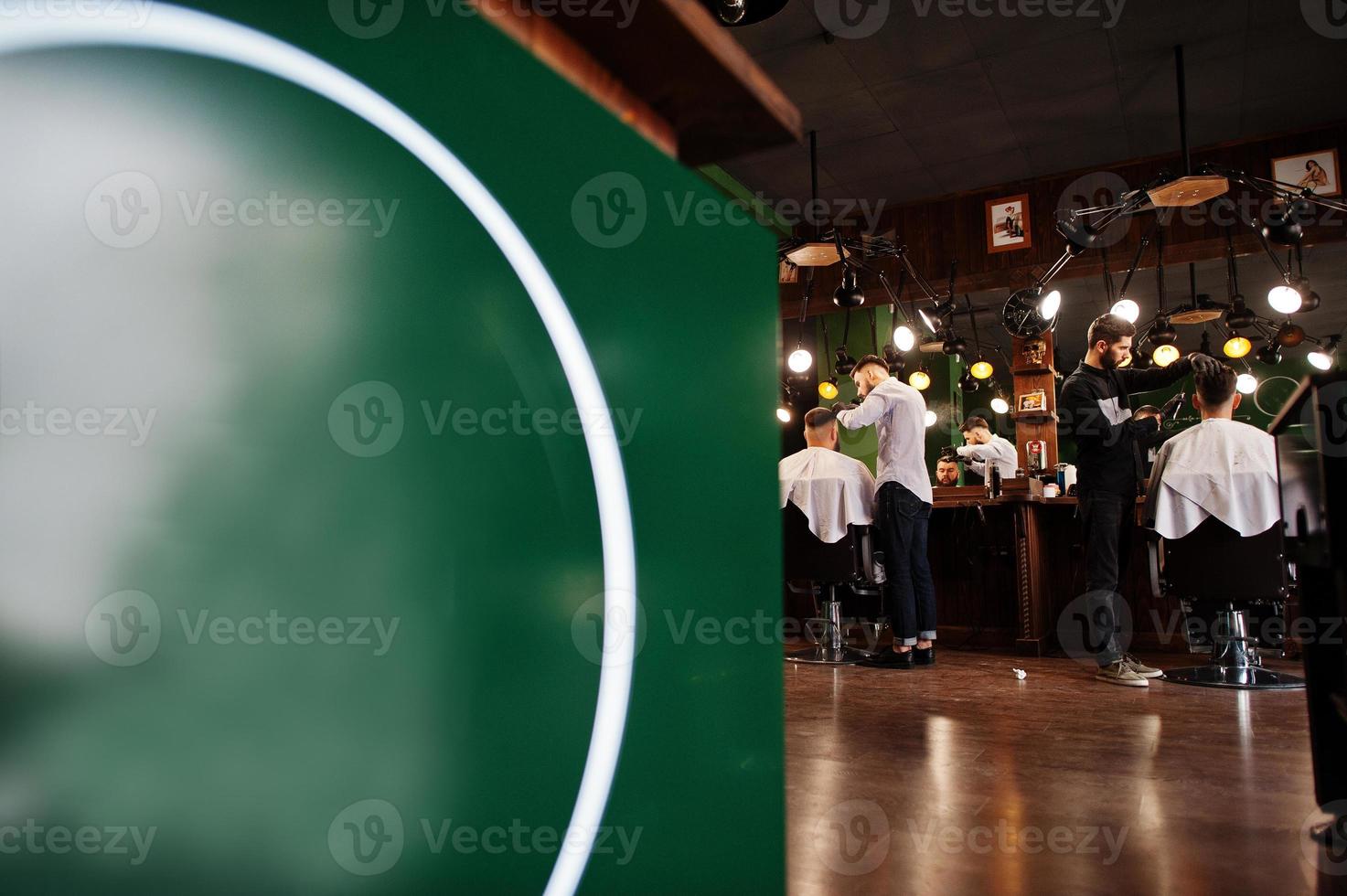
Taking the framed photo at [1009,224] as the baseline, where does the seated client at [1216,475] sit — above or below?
below

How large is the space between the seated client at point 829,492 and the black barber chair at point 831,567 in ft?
0.15

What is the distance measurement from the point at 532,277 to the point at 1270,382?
1331cm

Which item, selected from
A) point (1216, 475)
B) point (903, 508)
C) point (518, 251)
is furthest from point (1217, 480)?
point (518, 251)

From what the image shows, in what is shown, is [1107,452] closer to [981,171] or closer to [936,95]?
[936,95]

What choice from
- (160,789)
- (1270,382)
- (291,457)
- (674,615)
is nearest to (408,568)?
(291,457)

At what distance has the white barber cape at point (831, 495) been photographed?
4.36 meters

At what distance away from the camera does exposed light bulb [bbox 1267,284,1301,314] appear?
5.35m

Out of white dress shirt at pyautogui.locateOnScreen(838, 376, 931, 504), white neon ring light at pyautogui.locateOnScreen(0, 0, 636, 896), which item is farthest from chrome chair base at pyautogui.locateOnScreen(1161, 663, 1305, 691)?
white neon ring light at pyautogui.locateOnScreen(0, 0, 636, 896)

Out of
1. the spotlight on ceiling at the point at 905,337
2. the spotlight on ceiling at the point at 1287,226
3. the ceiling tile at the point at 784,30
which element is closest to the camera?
the ceiling tile at the point at 784,30

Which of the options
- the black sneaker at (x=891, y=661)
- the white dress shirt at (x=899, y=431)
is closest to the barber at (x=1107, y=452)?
the white dress shirt at (x=899, y=431)

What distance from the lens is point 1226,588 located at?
3469mm

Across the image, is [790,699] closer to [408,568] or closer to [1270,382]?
[408,568]

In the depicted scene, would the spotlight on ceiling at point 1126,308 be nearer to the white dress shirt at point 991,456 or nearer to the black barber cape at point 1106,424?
the white dress shirt at point 991,456

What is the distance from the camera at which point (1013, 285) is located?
6.05m
